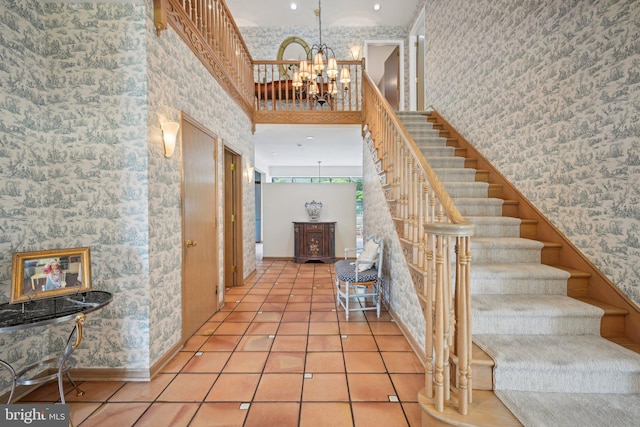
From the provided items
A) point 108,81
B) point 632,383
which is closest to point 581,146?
point 632,383

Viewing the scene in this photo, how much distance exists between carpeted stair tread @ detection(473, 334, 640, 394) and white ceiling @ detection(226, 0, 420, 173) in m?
5.02

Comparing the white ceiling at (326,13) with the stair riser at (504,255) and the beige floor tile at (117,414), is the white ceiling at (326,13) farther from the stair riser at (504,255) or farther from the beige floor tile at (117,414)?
the beige floor tile at (117,414)

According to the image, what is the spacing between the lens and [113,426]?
1.75 meters

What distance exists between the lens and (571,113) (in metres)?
2.39

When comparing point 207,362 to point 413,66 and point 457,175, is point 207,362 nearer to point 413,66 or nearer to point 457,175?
point 457,175

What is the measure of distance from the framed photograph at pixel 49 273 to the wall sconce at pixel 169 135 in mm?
977

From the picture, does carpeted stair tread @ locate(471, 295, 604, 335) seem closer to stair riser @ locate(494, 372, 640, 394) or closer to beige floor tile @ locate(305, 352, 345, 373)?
stair riser @ locate(494, 372, 640, 394)

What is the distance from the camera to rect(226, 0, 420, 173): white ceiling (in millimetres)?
6289

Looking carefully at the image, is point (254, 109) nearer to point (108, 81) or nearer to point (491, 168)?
point (108, 81)

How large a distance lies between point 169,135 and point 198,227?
1.08 meters

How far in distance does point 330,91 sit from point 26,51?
382 cm

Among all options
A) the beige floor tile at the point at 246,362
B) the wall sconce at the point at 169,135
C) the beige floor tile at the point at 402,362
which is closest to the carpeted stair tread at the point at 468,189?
the beige floor tile at the point at 402,362

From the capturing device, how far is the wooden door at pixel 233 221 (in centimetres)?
473

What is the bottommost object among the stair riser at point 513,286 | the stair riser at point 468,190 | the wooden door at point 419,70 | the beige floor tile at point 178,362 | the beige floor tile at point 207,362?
the beige floor tile at point 178,362
